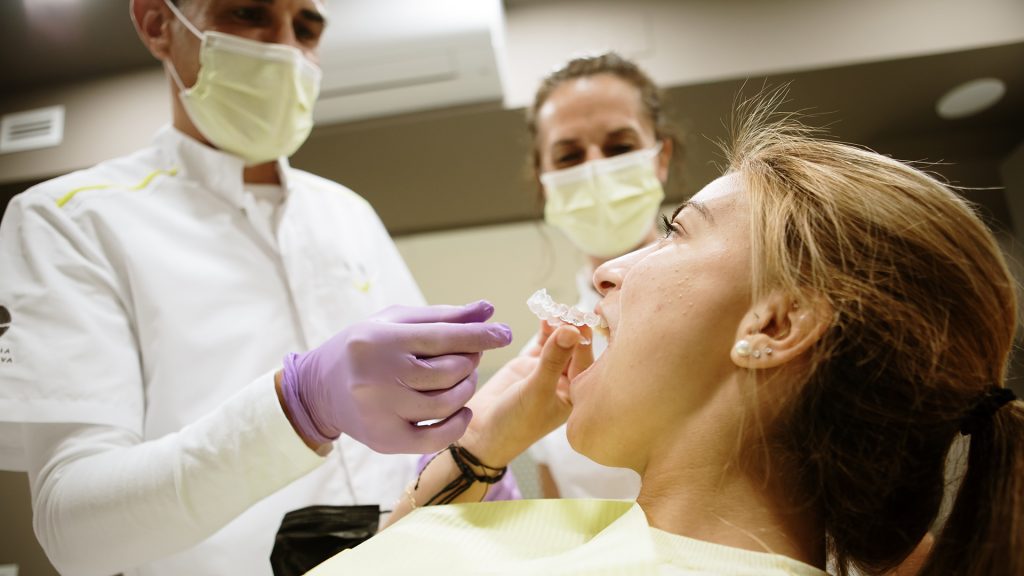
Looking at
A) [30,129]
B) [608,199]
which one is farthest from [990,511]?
[30,129]

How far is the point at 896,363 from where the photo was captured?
92 cm

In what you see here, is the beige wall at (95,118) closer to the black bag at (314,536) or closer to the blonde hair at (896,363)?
the black bag at (314,536)

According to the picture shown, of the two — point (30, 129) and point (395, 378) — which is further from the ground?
point (30, 129)

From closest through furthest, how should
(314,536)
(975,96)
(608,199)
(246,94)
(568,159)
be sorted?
(314,536) → (246,94) → (608,199) → (568,159) → (975,96)

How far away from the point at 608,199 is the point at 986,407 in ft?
3.50

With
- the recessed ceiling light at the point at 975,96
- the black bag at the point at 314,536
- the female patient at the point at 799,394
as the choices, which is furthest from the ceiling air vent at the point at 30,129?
the recessed ceiling light at the point at 975,96

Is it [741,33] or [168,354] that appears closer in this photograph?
[168,354]

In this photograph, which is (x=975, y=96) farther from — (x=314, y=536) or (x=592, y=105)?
(x=314, y=536)

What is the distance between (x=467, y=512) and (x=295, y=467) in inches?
12.3

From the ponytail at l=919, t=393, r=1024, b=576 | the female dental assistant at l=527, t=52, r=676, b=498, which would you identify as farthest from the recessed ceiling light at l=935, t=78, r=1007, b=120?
the ponytail at l=919, t=393, r=1024, b=576

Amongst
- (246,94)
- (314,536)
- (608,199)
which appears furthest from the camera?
(608,199)

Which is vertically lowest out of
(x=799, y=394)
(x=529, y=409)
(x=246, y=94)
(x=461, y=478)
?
(x=461, y=478)

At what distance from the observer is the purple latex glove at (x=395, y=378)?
98cm

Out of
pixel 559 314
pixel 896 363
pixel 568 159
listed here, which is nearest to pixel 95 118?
pixel 559 314
